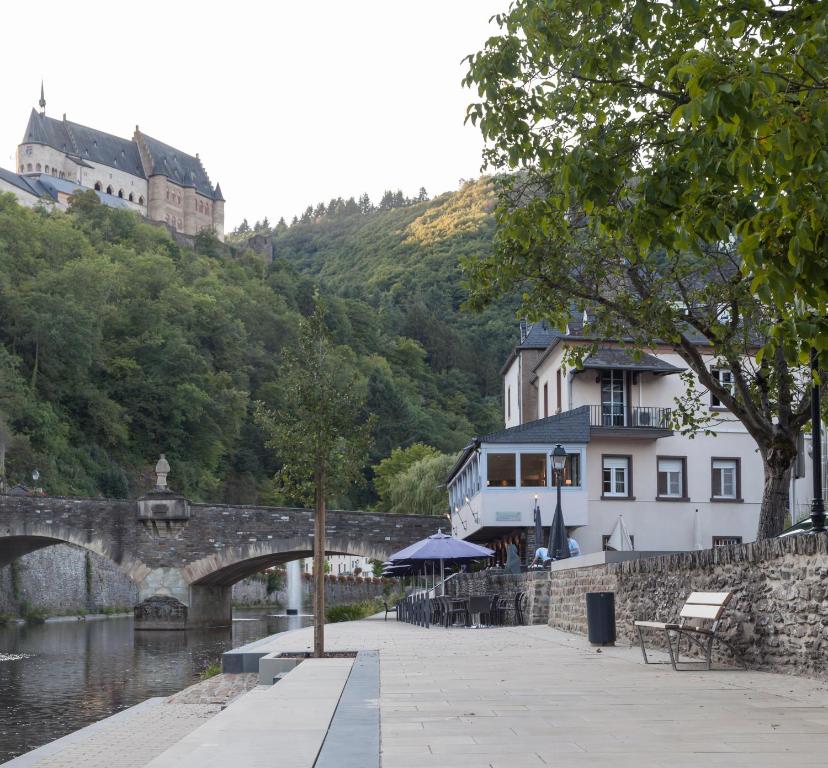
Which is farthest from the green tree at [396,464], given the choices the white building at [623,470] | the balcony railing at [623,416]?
the balcony railing at [623,416]

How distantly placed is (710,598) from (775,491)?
3.73 metres

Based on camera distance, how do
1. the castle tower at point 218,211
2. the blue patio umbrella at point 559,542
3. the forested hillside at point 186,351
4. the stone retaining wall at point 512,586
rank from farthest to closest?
the castle tower at point 218,211 < the forested hillside at point 186,351 < the blue patio umbrella at point 559,542 < the stone retaining wall at point 512,586

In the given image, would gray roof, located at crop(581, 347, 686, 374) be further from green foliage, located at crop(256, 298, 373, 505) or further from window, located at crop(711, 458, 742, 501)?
green foliage, located at crop(256, 298, 373, 505)

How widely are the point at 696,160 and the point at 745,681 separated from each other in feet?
14.3

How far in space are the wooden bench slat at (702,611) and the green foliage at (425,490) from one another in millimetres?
42357

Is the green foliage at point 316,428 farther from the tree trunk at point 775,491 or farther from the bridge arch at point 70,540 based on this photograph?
the bridge arch at point 70,540

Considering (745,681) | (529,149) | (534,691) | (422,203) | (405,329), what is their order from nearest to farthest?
1. (534,691)
2. (745,681)
3. (529,149)
4. (405,329)
5. (422,203)

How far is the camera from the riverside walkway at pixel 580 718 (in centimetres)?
538

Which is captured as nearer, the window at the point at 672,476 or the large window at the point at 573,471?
the large window at the point at 573,471

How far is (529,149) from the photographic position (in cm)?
1144

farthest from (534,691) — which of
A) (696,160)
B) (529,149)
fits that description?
(529,149)

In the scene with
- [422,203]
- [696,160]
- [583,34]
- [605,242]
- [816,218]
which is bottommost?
[816,218]

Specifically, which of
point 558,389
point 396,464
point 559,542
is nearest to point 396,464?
point 396,464

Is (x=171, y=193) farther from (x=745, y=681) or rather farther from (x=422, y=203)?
(x=745, y=681)
